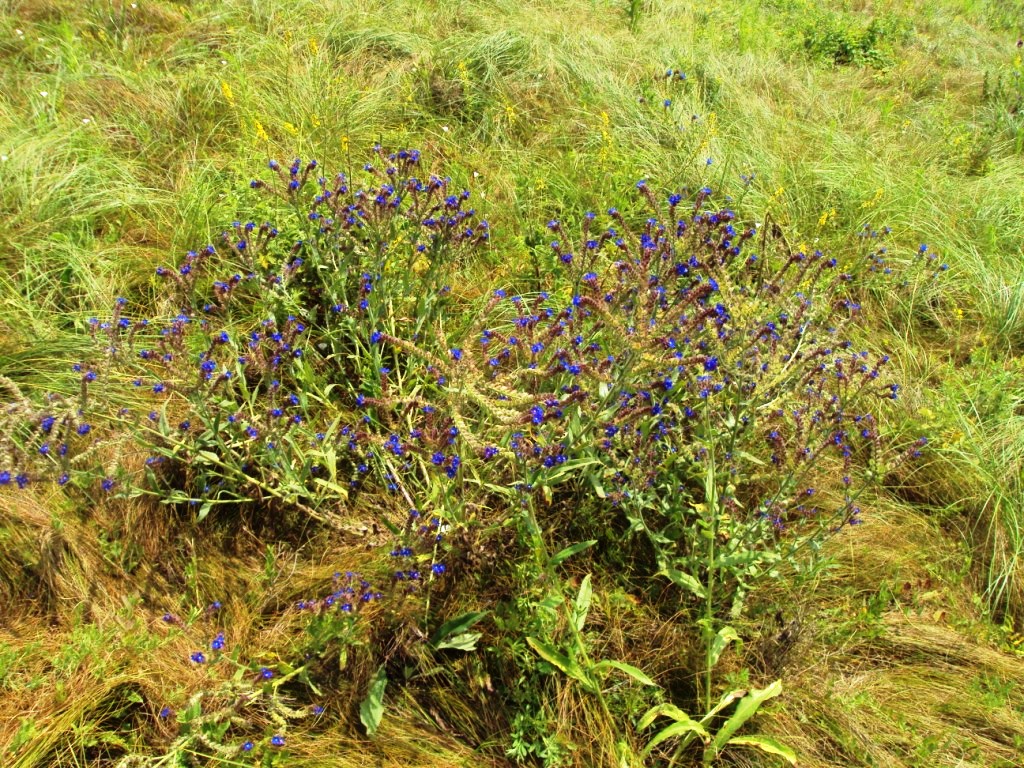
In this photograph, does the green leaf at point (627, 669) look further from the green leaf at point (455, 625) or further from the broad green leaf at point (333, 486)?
the broad green leaf at point (333, 486)

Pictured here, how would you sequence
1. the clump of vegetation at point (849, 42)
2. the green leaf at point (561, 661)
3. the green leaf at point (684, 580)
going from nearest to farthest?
the green leaf at point (561, 661), the green leaf at point (684, 580), the clump of vegetation at point (849, 42)

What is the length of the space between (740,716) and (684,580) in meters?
0.40

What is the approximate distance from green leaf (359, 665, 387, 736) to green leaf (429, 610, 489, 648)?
6.7 inches

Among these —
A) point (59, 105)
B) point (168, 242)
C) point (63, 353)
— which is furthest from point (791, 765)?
point (59, 105)

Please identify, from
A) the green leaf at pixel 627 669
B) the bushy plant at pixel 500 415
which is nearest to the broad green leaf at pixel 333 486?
the bushy plant at pixel 500 415

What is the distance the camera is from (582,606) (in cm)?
197

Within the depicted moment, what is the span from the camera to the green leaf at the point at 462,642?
1.94 meters

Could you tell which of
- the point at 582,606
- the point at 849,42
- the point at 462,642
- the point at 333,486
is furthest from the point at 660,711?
A: the point at 849,42

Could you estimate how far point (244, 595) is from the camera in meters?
2.14

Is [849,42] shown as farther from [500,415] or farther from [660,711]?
[660,711]

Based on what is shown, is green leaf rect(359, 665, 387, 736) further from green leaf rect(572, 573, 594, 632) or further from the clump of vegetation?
the clump of vegetation

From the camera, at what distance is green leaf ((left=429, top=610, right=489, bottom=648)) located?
1.96 metres

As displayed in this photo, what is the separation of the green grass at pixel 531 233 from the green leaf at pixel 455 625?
94 millimetres

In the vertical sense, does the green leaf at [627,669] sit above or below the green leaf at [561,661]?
above
